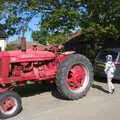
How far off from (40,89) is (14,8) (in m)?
7.90

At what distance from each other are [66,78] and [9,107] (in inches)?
99.8

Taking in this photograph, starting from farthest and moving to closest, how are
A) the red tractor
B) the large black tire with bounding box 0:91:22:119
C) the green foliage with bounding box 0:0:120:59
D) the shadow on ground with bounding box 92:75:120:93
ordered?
the green foliage with bounding box 0:0:120:59
the shadow on ground with bounding box 92:75:120:93
the red tractor
the large black tire with bounding box 0:91:22:119

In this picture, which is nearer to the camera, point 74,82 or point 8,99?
point 8,99

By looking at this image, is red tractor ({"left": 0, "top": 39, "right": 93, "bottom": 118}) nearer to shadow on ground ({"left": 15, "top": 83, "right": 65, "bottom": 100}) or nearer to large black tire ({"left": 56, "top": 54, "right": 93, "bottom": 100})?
large black tire ({"left": 56, "top": 54, "right": 93, "bottom": 100})

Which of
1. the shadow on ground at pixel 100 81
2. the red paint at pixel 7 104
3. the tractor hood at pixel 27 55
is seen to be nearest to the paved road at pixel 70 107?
the red paint at pixel 7 104

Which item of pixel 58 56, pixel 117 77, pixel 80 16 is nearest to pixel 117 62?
pixel 117 77

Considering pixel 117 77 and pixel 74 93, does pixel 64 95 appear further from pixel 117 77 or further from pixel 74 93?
pixel 117 77

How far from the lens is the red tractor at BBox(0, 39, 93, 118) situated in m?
10.8

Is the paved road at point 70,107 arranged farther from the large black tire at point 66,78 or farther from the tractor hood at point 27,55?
the tractor hood at point 27,55

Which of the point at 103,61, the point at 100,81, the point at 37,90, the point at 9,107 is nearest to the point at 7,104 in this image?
the point at 9,107

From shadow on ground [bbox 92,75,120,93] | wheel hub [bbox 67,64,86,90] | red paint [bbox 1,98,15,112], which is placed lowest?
shadow on ground [bbox 92,75,120,93]

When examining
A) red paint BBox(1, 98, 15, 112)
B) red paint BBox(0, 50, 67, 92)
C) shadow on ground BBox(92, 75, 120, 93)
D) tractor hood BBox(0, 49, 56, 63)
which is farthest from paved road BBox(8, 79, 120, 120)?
tractor hood BBox(0, 49, 56, 63)

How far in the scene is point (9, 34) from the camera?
21812 mm

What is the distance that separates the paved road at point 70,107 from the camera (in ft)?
31.6
